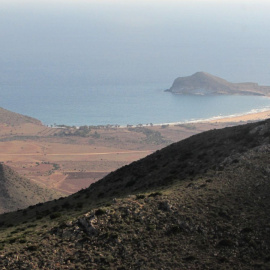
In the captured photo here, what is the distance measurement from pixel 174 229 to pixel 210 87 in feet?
564

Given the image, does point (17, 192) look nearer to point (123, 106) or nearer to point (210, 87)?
point (123, 106)

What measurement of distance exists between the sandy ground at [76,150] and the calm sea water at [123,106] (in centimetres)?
1436

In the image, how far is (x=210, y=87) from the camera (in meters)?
192

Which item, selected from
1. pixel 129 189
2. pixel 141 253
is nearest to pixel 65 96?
pixel 129 189

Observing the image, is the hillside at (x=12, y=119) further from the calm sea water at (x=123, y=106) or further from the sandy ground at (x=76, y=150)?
the calm sea water at (x=123, y=106)

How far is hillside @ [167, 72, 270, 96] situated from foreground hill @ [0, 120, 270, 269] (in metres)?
160

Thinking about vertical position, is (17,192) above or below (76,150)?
below

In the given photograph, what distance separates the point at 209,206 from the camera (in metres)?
25.0

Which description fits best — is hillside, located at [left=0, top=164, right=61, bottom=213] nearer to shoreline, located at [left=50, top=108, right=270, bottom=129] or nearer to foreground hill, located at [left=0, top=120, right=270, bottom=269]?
foreground hill, located at [left=0, top=120, right=270, bottom=269]

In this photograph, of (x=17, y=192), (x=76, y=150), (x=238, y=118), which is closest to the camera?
(x=17, y=192)

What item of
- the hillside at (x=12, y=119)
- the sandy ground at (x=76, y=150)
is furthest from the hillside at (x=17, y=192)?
the hillside at (x=12, y=119)

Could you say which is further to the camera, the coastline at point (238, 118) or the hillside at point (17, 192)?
the coastline at point (238, 118)

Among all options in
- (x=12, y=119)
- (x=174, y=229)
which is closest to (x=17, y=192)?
(x=174, y=229)

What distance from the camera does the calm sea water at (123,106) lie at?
15350 cm
